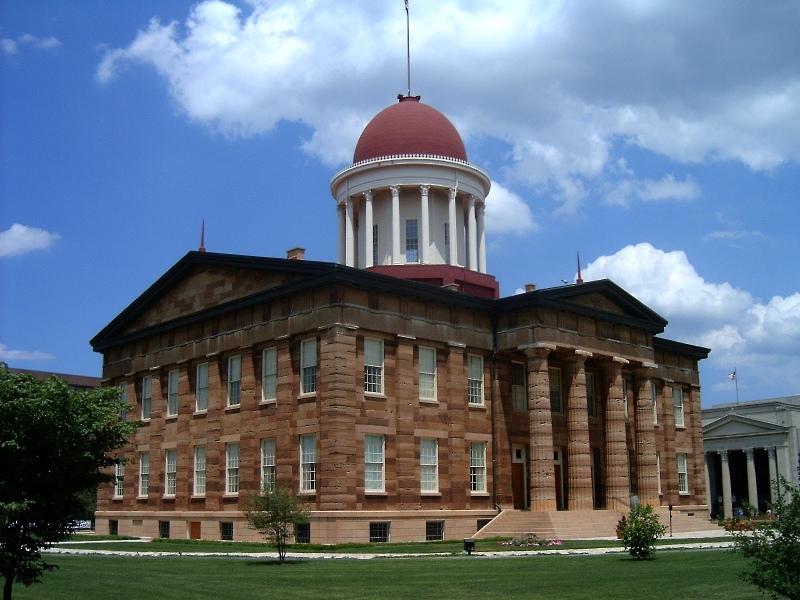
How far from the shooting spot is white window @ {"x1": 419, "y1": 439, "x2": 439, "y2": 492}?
4112 centimetres

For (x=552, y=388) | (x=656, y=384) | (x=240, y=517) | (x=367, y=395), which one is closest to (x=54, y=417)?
(x=367, y=395)

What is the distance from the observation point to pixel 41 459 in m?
16.3

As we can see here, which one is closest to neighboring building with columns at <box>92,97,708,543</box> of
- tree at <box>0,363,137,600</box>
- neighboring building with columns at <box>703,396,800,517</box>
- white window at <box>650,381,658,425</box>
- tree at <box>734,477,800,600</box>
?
white window at <box>650,381,658,425</box>

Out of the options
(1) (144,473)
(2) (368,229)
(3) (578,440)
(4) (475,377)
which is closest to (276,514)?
(4) (475,377)

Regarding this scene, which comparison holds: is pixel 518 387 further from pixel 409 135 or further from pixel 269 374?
pixel 409 135

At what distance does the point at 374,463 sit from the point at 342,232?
21.0 metres

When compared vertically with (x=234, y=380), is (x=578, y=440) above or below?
below

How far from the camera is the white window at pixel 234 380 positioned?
43.8m

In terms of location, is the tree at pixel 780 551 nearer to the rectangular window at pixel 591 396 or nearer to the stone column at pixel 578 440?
the stone column at pixel 578 440

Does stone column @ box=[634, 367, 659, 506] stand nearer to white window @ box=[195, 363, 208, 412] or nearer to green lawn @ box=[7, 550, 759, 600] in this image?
green lawn @ box=[7, 550, 759, 600]

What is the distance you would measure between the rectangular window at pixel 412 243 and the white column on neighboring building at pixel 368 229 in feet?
6.90

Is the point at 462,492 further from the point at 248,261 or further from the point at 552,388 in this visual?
the point at 248,261

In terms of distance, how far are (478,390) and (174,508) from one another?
1624 cm

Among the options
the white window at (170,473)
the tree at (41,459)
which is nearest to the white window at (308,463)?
the white window at (170,473)
